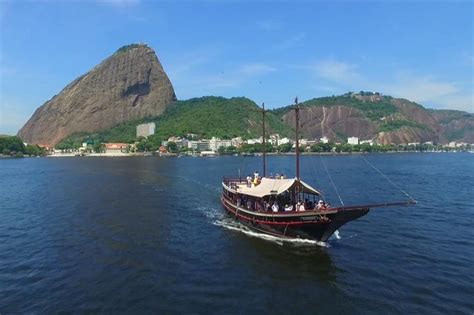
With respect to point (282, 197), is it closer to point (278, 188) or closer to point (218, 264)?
point (278, 188)

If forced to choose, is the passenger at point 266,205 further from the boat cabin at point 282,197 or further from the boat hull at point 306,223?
the boat hull at point 306,223

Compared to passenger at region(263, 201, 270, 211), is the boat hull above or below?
below

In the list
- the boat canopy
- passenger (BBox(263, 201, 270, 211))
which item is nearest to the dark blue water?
passenger (BBox(263, 201, 270, 211))

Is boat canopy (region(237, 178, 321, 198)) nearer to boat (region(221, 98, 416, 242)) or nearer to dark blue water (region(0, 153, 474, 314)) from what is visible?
boat (region(221, 98, 416, 242))

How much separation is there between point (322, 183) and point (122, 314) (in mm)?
72370

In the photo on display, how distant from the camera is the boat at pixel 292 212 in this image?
35562mm

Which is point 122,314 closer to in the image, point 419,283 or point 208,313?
point 208,313

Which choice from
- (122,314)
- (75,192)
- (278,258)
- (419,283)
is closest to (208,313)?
(122,314)

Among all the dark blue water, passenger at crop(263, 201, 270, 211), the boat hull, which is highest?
passenger at crop(263, 201, 270, 211)

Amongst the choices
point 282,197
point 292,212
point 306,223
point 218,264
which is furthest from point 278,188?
point 218,264

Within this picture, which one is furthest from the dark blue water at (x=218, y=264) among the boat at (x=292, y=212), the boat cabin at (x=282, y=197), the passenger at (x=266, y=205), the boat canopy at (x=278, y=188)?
the boat canopy at (x=278, y=188)

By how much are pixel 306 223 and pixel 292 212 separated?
164cm

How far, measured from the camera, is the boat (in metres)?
35.6

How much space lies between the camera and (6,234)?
143 ft
